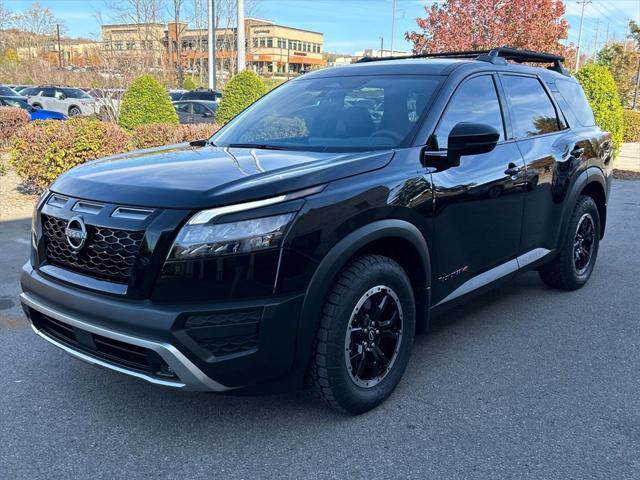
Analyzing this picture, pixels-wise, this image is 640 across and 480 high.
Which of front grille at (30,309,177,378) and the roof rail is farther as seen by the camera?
the roof rail

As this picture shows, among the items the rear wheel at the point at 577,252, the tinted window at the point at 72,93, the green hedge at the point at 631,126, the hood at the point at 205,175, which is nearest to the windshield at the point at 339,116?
the hood at the point at 205,175

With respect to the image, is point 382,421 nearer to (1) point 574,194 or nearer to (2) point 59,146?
(1) point 574,194

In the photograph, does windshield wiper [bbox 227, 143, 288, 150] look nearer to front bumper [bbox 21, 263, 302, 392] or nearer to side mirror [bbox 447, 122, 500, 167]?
side mirror [bbox 447, 122, 500, 167]

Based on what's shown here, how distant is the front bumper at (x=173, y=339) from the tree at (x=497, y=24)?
16.8 meters

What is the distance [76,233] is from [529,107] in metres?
3.26

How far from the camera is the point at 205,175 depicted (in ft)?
9.25

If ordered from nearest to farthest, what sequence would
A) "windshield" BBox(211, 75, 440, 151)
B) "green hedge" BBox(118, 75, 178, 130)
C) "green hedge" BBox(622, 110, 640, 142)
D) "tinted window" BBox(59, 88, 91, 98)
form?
1. "windshield" BBox(211, 75, 440, 151)
2. "green hedge" BBox(118, 75, 178, 130)
3. "green hedge" BBox(622, 110, 640, 142)
4. "tinted window" BBox(59, 88, 91, 98)

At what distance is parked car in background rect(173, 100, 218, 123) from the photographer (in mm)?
19281

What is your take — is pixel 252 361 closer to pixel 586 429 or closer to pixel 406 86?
pixel 586 429

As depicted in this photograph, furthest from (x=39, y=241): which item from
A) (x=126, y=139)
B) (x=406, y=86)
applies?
(x=126, y=139)

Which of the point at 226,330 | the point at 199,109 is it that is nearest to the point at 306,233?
the point at 226,330

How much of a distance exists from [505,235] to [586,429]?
1381 millimetres

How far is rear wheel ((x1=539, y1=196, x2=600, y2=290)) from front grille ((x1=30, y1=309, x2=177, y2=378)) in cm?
353

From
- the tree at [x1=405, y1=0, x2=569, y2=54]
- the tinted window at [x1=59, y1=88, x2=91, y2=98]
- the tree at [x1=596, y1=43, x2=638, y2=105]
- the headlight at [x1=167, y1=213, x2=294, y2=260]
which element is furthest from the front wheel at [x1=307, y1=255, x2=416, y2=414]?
the tree at [x1=596, y1=43, x2=638, y2=105]
